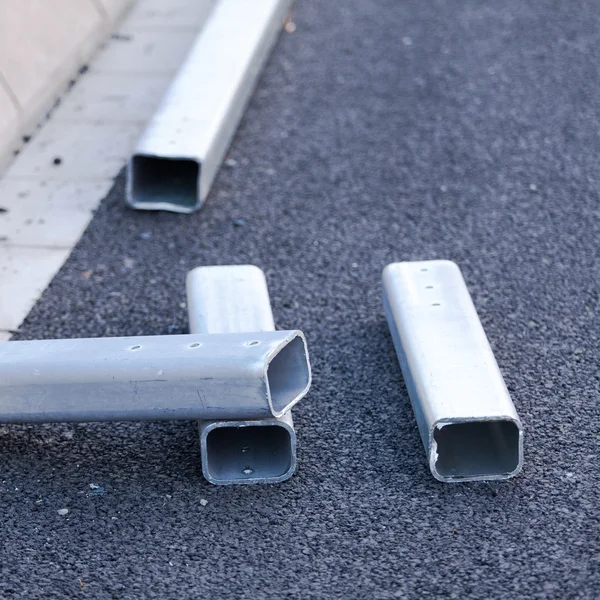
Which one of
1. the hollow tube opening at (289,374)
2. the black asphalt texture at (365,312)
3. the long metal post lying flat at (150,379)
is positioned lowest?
the black asphalt texture at (365,312)

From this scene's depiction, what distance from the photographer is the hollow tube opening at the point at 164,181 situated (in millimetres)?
4898

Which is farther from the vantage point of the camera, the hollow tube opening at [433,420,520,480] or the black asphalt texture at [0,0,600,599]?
the hollow tube opening at [433,420,520,480]

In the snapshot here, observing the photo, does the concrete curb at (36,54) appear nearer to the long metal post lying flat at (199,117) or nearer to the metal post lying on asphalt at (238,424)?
the long metal post lying flat at (199,117)

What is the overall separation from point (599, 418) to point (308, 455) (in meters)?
1.16

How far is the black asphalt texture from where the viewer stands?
2.90m

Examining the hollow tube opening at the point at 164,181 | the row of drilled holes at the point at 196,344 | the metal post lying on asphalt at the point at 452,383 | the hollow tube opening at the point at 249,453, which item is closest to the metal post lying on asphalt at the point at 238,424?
the hollow tube opening at the point at 249,453

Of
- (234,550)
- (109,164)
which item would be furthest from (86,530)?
(109,164)

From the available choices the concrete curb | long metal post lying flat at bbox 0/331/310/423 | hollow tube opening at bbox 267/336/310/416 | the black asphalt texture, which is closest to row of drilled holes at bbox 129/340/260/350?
long metal post lying flat at bbox 0/331/310/423

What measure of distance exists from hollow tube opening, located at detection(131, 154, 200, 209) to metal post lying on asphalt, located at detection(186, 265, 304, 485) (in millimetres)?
1088

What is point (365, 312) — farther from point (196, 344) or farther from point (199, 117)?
point (199, 117)

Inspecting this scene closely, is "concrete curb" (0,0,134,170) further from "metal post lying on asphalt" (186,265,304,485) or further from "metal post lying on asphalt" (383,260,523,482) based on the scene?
"metal post lying on asphalt" (383,260,523,482)

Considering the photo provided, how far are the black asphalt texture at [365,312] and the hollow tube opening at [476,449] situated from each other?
0.06m

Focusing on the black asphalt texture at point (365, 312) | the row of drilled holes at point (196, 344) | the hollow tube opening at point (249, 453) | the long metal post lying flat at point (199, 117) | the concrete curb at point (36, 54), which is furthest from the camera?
the concrete curb at point (36, 54)

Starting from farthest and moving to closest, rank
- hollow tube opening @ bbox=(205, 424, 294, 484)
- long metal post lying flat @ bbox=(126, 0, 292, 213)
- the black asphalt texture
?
long metal post lying flat @ bbox=(126, 0, 292, 213)
hollow tube opening @ bbox=(205, 424, 294, 484)
the black asphalt texture
